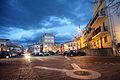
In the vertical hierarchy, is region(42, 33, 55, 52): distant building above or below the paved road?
above

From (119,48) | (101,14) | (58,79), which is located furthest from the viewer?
(101,14)

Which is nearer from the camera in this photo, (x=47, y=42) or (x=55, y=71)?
(x=55, y=71)

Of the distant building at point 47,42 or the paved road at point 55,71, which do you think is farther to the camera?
the distant building at point 47,42

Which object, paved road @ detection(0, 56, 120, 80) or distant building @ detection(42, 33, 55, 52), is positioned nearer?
paved road @ detection(0, 56, 120, 80)

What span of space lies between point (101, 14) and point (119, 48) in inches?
308

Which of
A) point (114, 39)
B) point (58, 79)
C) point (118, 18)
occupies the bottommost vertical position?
point (58, 79)

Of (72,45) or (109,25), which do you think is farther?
(72,45)

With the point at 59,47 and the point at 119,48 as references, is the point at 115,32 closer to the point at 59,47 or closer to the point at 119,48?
the point at 119,48

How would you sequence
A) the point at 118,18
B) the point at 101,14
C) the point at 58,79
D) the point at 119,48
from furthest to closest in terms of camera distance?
the point at 101,14 < the point at 118,18 < the point at 119,48 < the point at 58,79

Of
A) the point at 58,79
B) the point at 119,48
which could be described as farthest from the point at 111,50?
the point at 58,79

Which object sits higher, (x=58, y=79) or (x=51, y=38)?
(x=51, y=38)

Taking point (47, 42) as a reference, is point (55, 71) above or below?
below

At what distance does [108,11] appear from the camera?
26.9 m

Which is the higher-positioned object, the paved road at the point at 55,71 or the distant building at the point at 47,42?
the distant building at the point at 47,42
